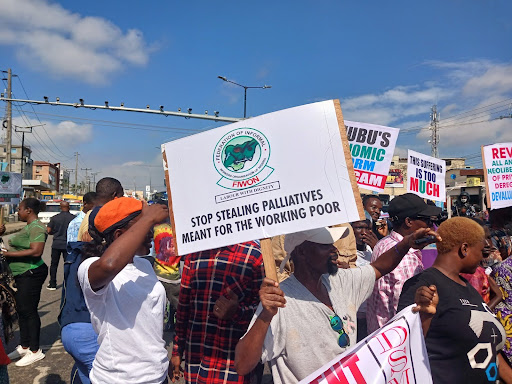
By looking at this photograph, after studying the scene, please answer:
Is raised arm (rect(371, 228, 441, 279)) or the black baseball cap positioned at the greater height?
the black baseball cap

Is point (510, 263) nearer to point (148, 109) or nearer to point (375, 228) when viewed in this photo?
point (375, 228)

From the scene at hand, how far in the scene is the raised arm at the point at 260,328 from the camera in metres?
1.77

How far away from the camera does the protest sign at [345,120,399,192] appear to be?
4.65 metres

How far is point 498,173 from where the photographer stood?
4320mm

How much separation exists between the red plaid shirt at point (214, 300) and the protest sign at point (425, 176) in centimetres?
341

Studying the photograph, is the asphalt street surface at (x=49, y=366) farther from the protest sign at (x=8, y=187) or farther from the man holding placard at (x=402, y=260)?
the protest sign at (x=8, y=187)

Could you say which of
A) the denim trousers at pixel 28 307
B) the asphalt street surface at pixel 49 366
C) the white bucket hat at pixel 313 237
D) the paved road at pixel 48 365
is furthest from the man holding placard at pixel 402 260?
the denim trousers at pixel 28 307

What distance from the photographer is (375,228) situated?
21.9ft

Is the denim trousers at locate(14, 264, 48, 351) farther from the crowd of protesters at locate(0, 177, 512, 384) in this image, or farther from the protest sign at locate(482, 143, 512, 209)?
the protest sign at locate(482, 143, 512, 209)

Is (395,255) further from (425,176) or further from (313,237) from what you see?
(425,176)

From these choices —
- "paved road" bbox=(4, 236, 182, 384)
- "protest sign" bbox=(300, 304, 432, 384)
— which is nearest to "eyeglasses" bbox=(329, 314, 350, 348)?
"protest sign" bbox=(300, 304, 432, 384)

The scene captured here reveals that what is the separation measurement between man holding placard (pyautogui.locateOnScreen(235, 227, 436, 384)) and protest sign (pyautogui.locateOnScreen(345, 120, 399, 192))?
7.33 feet

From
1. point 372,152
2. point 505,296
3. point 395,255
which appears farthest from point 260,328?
point 372,152

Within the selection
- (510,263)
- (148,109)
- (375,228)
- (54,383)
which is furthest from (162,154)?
(148,109)
